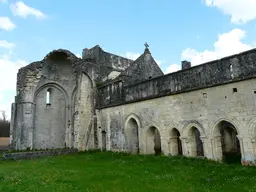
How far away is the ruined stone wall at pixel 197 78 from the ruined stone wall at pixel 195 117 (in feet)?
1.02

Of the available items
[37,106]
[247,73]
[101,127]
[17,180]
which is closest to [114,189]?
[17,180]

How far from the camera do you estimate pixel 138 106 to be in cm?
1573

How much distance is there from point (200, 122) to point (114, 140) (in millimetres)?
7112

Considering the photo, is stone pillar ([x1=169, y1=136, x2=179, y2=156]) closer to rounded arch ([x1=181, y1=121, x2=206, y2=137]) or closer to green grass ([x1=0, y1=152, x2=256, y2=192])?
rounded arch ([x1=181, y1=121, x2=206, y2=137])

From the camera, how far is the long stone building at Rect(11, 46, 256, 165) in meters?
11.2

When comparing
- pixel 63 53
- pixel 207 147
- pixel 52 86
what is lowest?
pixel 207 147

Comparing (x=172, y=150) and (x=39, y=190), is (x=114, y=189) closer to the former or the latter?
(x=39, y=190)

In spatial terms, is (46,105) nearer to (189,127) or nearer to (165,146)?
(165,146)

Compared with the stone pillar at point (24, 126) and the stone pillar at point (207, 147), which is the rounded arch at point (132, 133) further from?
Answer: the stone pillar at point (24, 126)

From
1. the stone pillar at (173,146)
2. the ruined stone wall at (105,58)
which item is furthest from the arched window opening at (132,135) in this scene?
the ruined stone wall at (105,58)

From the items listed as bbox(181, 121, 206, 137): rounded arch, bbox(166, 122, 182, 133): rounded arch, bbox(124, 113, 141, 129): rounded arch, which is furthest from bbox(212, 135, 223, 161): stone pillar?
bbox(124, 113, 141, 129): rounded arch

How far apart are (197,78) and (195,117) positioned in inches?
84.4

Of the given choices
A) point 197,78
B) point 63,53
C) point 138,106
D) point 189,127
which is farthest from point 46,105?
point 197,78

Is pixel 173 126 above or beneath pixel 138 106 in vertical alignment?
beneath
